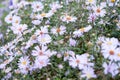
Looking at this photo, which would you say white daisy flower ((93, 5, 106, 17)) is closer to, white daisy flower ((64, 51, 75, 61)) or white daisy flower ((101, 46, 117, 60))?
white daisy flower ((64, 51, 75, 61))

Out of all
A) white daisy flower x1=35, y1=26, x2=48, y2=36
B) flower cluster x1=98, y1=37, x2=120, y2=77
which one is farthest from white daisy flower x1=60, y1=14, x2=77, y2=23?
flower cluster x1=98, y1=37, x2=120, y2=77

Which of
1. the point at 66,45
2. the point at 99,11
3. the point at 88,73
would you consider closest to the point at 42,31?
the point at 66,45

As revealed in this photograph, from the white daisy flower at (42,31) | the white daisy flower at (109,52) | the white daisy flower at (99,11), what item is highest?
the white daisy flower at (99,11)

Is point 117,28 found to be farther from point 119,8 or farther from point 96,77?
point 96,77

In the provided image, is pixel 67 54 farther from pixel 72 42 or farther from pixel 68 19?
pixel 68 19

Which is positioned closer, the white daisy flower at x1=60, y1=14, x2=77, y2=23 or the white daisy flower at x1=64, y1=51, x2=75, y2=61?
the white daisy flower at x1=64, y1=51, x2=75, y2=61

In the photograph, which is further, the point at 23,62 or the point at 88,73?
the point at 23,62

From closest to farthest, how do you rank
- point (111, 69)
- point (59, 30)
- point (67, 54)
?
1. point (111, 69)
2. point (67, 54)
3. point (59, 30)

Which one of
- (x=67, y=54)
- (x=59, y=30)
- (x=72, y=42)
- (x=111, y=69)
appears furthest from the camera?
(x=59, y=30)

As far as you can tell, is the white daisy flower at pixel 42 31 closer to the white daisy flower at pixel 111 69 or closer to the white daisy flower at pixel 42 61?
the white daisy flower at pixel 42 61

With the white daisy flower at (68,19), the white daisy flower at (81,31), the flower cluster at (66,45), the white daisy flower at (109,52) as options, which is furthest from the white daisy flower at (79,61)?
the white daisy flower at (68,19)

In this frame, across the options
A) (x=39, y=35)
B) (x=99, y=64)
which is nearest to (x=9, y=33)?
(x=39, y=35)

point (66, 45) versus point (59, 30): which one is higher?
point (59, 30)

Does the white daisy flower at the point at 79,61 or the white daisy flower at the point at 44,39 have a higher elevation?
the white daisy flower at the point at 44,39
